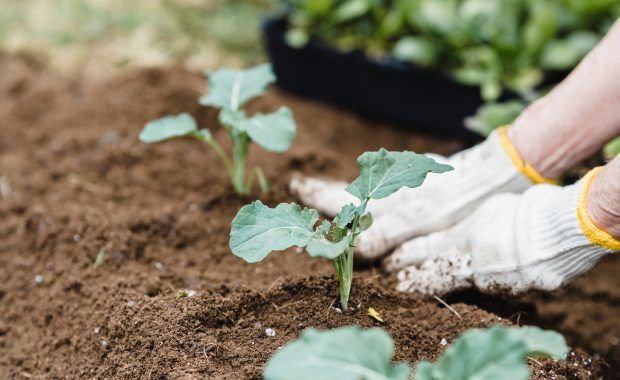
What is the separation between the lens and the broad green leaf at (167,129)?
184cm

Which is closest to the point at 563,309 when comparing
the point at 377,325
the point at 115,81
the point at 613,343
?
the point at 613,343

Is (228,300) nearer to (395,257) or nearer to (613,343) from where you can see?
(395,257)

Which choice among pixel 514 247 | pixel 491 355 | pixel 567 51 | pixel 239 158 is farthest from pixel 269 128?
pixel 567 51

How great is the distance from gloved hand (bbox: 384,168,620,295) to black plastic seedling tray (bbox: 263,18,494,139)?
3.31ft

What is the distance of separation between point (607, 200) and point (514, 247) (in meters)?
0.25

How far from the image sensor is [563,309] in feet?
6.56

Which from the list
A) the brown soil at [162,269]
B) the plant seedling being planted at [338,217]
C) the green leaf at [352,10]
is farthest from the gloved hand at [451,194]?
the green leaf at [352,10]

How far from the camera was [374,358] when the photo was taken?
40.7 inches

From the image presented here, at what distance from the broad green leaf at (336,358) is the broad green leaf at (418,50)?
1.80m

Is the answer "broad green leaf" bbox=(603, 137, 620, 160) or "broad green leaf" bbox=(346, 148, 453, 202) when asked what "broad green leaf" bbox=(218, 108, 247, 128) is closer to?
"broad green leaf" bbox=(346, 148, 453, 202)

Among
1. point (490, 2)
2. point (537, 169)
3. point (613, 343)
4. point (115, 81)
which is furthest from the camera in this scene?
point (115, 81)

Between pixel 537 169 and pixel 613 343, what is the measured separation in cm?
58

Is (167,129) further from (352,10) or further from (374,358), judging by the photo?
(352,10)

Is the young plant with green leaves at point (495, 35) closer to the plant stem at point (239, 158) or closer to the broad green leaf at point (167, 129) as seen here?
the plant stem at point (239, 158)
